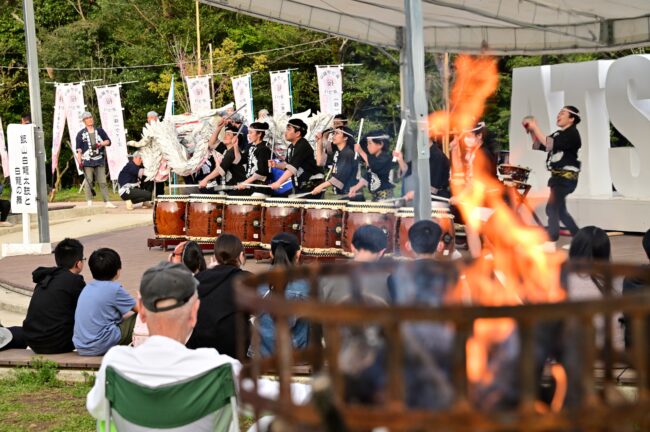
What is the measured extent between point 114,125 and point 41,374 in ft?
81.1

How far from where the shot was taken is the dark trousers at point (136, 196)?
25359mm

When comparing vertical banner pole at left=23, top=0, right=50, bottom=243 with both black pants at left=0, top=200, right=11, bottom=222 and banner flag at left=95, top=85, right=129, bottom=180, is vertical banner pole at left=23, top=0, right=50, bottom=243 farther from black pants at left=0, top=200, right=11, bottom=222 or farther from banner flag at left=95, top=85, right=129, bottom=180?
banner flag at left=95, top=85, right=129, bottom=180

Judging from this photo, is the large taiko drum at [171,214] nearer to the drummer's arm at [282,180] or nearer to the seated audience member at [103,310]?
the drummer's arm at [282,180]

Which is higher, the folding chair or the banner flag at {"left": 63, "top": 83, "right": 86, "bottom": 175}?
the banner flag at {"left": 63, "top": 83, "right": 86, "bottom": 175}

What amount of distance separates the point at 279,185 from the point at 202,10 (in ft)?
92.8

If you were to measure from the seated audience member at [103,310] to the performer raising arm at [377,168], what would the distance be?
20.2 ft

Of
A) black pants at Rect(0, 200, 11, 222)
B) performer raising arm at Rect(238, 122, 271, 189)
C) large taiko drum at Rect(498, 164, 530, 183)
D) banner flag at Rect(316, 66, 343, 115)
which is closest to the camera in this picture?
large taiko drum at Rect(498, 164, 530, 183)

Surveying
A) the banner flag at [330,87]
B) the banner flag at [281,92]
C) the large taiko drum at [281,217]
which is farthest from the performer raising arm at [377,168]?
the banner flag at [281,92]

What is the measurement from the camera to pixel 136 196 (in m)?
25.5

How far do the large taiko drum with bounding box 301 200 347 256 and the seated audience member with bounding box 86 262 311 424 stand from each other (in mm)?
9189

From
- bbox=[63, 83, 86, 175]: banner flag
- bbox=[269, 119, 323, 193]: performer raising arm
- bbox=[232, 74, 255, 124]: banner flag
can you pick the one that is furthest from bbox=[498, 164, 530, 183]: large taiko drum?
bbox=[63, 83, 86, 175]: banner flag

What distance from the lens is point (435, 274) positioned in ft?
8.25

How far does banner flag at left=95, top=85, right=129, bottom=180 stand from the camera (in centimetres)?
3134

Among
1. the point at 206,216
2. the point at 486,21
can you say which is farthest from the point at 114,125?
the point at 486,21
